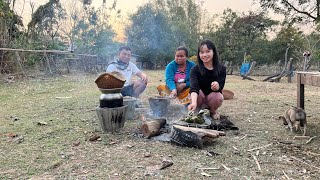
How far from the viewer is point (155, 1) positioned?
1006 inches

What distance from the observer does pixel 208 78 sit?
11.7ft

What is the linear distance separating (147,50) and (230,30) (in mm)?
6857

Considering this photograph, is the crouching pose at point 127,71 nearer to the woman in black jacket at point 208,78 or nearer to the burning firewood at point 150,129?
the woman in black jacket at point 208,78

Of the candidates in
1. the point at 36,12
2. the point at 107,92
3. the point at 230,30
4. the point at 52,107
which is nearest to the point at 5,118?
the point at 52,107

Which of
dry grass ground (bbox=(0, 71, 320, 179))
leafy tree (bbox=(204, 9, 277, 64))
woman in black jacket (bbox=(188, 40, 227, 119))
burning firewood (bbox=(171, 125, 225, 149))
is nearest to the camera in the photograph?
dry grass ground (bbox=(0, 71, 320, 179))

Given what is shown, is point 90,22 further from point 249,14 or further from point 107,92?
point 107,92

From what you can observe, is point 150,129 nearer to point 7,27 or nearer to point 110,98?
point 110,98

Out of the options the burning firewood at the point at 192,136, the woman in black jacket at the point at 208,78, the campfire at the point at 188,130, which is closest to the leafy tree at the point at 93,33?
the woman in black jacket at the point at 208,78

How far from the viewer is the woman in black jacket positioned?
341 centimetres

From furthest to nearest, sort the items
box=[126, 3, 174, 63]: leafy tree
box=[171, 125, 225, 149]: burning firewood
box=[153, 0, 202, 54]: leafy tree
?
box=[153, 0, 202, 54]: leafy tree
box=[126, 3, 174, 63]: leafy tree
box=[171, 125, 225, 149]: burning firewood

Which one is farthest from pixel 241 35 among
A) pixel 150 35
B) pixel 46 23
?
pixel 46 23

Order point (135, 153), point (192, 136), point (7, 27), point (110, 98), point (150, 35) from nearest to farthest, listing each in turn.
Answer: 1. point (135, 153)
2. point (192, 136)
3. point (110, 98)
4. point (7, 27)
5. point (150, 35)

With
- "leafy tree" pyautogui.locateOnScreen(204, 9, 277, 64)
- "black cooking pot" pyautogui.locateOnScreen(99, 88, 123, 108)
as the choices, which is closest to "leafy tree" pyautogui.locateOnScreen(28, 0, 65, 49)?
"black cooking pot" pyautogui.locateOnScreen(99, 88, 123, 108)

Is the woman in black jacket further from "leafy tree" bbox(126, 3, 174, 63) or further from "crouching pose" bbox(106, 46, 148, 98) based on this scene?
"leafy tree" bbox(126, 3, 174, 63)
